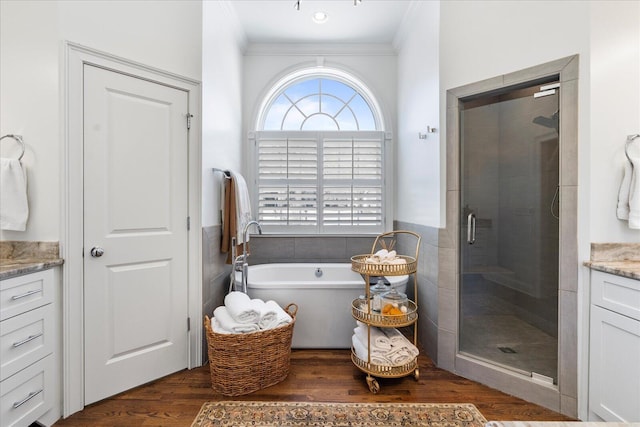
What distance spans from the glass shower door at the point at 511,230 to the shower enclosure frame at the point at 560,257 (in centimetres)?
6

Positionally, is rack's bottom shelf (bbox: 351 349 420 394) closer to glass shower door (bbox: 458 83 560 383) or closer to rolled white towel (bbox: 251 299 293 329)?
glass shower door (bbox: 458 83 560 383)

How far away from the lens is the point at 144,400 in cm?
192

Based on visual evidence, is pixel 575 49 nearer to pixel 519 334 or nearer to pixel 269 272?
pixel 519 334

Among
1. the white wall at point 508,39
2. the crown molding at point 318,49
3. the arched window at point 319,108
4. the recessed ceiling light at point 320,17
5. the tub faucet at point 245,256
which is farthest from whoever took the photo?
the arched window at point 319,108

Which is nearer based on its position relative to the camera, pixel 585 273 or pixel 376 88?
pixel 585 273

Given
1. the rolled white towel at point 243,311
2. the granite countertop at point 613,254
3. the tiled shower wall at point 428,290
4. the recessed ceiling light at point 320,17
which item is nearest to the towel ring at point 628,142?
the granite countertop at point 613,254

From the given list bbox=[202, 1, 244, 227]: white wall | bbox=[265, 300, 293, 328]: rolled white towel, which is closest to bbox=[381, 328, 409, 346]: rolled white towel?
bbox=[265, 300, 293, 328]: rolled white towel

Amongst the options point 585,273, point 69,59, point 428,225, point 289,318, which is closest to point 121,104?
point 69,59

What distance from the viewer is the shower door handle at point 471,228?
2.25 m

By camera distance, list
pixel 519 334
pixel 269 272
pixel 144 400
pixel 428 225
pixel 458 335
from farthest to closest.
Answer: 1. pixel 269 272
2. pixel 428 225
3. pixel 458 335
4. pixel 519 334
5. pixel 144 400

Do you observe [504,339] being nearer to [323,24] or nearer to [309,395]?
[309,395]

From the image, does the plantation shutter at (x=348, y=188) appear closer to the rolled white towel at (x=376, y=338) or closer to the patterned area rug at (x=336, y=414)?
the rolled white towel at (x=376, y=338)

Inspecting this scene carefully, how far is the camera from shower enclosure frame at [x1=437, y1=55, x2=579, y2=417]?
5.82 ft

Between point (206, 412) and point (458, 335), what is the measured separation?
1.78 meters
